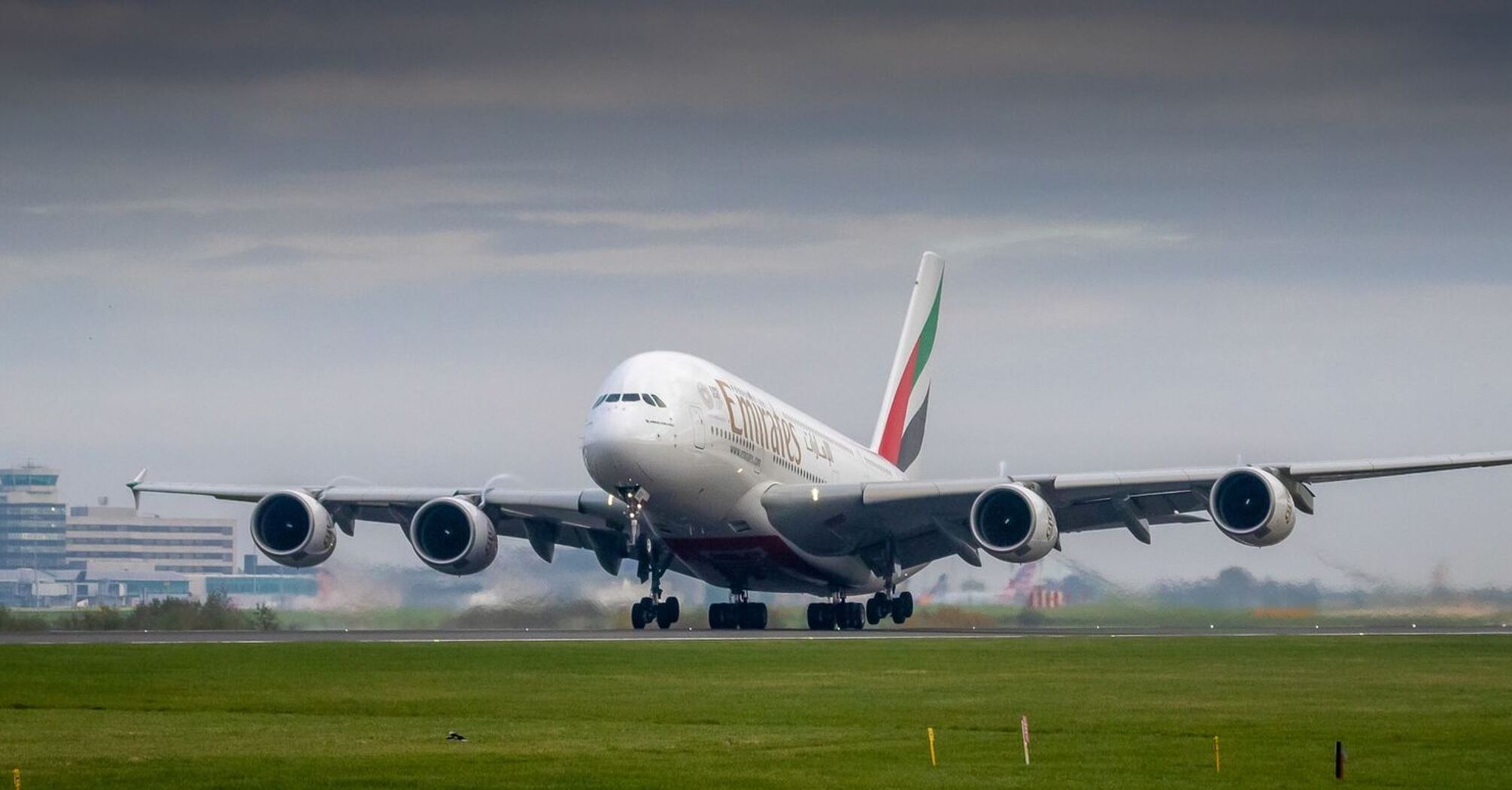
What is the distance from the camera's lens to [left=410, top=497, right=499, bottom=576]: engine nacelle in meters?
51.2

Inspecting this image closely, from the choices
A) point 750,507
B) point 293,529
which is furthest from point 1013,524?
point 293,529

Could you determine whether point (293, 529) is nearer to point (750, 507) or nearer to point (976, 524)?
point (750, 507)

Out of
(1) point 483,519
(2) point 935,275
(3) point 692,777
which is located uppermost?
(2) point 935,275

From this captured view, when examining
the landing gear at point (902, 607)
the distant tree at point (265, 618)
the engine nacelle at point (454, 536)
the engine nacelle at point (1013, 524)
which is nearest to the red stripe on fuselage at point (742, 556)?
the landing gear at point (902, 607)

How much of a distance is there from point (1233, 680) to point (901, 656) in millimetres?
7468

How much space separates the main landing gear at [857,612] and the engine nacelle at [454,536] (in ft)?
28.3

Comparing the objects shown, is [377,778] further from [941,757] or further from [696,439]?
[696,439]

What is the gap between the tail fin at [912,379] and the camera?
219 ft

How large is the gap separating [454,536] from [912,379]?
70.1 ft

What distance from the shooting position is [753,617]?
181 feet

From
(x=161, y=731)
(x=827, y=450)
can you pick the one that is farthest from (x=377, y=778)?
(x=827, y=450)

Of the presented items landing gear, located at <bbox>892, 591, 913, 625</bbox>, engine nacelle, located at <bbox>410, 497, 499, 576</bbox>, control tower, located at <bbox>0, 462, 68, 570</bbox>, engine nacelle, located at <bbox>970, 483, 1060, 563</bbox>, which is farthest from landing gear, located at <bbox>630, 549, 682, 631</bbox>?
control tower, located at <bbox>0, 462, 68, 570</bbox>

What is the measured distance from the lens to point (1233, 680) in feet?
98.6

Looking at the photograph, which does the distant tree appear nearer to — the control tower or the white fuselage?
the white fuselage
